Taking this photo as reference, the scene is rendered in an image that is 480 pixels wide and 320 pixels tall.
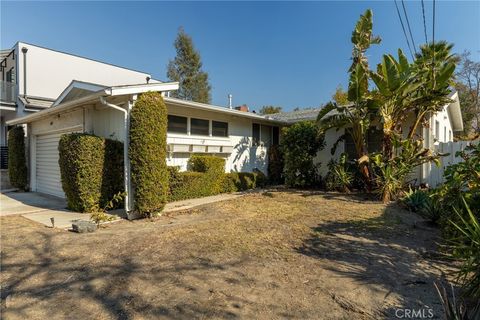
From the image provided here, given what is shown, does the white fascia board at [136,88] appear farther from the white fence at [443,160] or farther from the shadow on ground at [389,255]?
the white fence at [443,160]

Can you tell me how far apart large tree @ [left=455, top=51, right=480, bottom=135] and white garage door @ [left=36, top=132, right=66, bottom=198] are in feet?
106

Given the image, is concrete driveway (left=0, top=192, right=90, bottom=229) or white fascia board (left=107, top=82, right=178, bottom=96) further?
concrete driveway (left=0, top=192, right=90, bottom=229)

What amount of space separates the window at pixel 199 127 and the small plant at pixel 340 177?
5183mm

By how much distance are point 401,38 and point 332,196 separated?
5524 mm

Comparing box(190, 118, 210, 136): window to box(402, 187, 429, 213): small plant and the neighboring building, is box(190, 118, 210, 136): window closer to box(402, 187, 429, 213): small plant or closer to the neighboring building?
box(402, 187, 429, 213): small plant

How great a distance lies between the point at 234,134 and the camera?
1256cm

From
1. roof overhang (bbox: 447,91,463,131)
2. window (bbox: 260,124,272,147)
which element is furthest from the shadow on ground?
roof overhang (bbox: 447,91,463,131)

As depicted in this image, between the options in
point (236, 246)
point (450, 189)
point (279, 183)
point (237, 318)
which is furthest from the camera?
point (279, 183)

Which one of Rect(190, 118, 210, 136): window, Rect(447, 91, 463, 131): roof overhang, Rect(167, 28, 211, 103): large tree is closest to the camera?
Rect(190, 118, 210, 136): window

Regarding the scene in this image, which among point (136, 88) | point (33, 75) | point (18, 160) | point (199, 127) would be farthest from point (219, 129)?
point (33, 75)

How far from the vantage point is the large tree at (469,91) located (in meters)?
27.8

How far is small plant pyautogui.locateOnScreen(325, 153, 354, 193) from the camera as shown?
10812mm

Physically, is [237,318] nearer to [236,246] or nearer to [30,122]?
[236,246]

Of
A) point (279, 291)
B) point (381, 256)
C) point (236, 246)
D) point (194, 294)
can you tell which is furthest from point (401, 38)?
point (194, 294)
